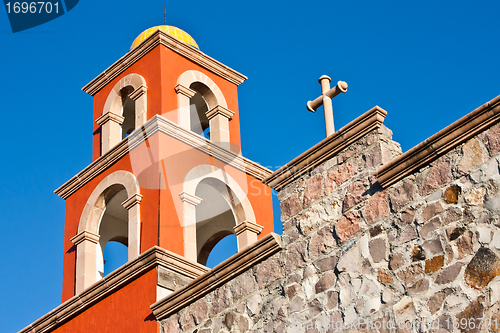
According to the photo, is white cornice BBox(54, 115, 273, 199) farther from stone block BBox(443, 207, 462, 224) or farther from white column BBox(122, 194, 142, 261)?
stone block BBox(443, 207, 462, 224)

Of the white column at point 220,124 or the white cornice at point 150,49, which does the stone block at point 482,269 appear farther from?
the white cornice at point 150,49

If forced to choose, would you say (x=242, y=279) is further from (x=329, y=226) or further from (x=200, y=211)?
(x=200, y=211)

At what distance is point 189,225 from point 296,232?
12.1 ft

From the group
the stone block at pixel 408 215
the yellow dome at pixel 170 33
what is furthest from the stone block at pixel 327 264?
the yellow dome at pixel 170 33

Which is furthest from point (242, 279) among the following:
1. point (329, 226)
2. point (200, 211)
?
point (200, 211)

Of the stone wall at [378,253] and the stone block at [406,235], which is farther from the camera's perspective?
the stone block at [406,235]

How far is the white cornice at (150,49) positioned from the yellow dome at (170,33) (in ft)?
2.00

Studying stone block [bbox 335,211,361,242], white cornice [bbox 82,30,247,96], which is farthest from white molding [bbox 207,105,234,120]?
stone block [bbox 335,211,361,242]

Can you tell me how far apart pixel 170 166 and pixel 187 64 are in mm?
2540

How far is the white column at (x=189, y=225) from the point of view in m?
10.3

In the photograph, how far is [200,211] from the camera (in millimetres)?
12766

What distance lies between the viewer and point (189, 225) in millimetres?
10562

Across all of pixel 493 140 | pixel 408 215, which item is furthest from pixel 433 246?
pixel 493 140

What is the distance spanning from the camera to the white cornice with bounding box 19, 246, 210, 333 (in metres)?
9.53
